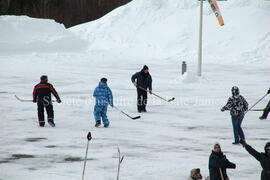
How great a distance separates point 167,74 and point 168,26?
1617 centimetres

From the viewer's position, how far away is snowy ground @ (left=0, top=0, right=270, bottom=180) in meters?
11.6

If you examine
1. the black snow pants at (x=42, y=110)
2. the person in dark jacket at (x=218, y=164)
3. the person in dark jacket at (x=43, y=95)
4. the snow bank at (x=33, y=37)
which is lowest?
the person in dark jacket at (x=218, y=164)

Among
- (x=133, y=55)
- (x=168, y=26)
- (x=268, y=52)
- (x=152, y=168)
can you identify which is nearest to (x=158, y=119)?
(x=152, y=168)

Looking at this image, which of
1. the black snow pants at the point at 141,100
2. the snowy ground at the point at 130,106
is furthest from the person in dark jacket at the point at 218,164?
the black snow pants at the point at 141,100

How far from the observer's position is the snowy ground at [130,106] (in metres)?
11.6

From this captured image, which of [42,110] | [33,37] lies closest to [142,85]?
[42,110]

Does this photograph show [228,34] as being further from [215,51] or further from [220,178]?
[220,178]

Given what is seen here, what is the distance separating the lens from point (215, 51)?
39969 mm

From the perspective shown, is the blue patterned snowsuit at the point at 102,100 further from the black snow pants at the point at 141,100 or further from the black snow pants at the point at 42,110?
the black snow pants at the point at 141,100

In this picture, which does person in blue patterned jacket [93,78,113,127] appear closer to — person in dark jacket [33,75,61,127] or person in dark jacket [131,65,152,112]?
person in dark jacket [33,75,61,127]

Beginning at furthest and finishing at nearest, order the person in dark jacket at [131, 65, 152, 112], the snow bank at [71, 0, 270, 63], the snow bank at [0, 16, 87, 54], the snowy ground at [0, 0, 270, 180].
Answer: the snow bank at [0, 16, 87, 54] < the snow bank at [71, 0, 270, 63] < the person in dark jacket at [131, 65, 152, 112] < the snowy ground at [0, 0, 270, 180]

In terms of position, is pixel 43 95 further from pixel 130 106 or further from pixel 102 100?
pixel 130 106

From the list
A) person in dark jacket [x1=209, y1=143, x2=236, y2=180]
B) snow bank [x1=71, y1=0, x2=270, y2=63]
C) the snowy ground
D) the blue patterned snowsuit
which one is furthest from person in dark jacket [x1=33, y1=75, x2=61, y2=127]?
snow bank [x1=71, y1=0, x2=270, y2=63]

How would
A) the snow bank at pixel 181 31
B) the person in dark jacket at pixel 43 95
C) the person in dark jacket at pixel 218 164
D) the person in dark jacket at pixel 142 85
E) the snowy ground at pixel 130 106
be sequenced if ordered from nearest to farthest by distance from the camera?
the person in dark jacket at pixel 218 164 < the snowy ground at pixel 130 106 < the person in dark jacket at pixel 43 95 < the person in dark jacket at pixel 142 85 < the snow bank at pixel 181 31
